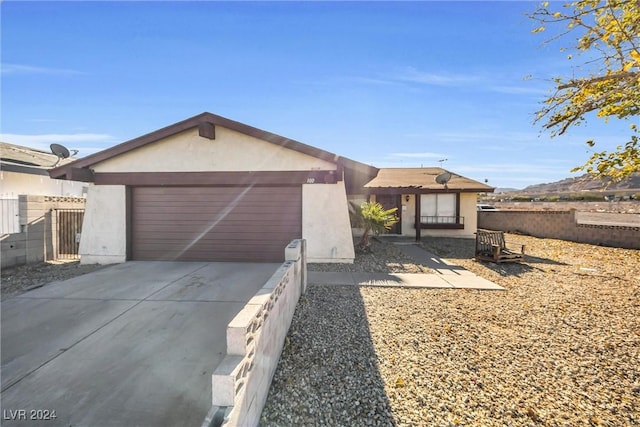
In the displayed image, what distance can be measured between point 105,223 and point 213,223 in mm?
3277

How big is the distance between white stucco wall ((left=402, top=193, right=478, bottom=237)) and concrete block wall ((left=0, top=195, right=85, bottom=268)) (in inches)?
569

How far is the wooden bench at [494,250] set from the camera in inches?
327

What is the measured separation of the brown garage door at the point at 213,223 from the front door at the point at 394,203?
783cm

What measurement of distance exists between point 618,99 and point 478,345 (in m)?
4.64

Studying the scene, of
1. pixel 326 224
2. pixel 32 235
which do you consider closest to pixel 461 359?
pixel 326 224

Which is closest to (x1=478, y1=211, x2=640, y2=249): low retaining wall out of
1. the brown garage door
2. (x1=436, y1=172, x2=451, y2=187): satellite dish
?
(x1=436, y1=172, x2=451, y2=187): satellite dish

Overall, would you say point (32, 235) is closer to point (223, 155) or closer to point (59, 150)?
point (59, 150)

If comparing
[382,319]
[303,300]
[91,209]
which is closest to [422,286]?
[382,319]

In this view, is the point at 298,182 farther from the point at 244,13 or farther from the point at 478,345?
the point at 478,345

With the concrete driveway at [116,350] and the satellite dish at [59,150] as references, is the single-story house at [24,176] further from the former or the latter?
the concrete driveway at [116,350]

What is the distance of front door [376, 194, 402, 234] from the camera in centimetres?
1437

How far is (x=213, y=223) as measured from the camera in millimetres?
8133

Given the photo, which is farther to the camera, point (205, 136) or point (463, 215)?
point (463, 215)

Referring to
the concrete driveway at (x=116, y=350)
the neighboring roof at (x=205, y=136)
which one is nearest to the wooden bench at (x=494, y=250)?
the neighboring roof at (x=205, y=136)
